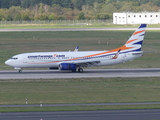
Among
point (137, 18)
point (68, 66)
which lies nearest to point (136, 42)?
point (68, 66)

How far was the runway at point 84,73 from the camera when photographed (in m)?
48.8

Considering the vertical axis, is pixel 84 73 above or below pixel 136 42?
below

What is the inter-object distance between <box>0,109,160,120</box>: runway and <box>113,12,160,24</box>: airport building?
14350 cm

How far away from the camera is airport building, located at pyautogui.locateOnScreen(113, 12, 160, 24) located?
169 m

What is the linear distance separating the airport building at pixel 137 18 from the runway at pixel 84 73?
118 m

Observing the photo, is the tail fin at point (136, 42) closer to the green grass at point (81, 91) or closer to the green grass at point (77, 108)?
the green grass at point (81, 91)

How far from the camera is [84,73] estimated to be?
52094 millimetres

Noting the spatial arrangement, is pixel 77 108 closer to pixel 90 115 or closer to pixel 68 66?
pixel 90 115

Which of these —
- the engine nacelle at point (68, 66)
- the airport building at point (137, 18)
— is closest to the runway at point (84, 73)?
the engine nacelle at point (68, 66)

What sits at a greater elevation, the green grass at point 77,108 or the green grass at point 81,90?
the green grass at point 77,108

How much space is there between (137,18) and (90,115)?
482 feet

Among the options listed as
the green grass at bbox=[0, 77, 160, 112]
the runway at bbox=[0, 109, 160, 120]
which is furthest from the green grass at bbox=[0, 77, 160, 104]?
the runway at bbox=[0, 109, 160, 120]

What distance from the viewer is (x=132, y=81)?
44.4m

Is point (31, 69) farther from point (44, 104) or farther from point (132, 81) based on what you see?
point (44, 104)
